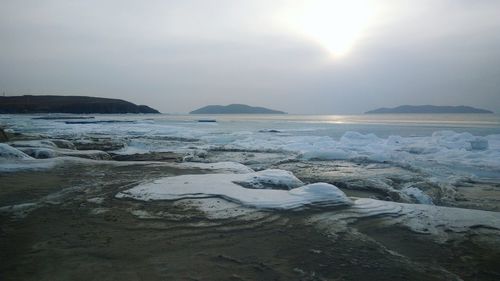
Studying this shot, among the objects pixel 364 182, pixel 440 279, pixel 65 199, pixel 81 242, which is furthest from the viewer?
pixel 364 182

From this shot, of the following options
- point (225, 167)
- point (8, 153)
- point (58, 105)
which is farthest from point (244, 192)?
point (58, 105)

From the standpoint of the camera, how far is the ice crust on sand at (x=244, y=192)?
7746 millimetres

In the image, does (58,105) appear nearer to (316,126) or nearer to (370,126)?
(316,126)

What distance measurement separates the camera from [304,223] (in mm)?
6637

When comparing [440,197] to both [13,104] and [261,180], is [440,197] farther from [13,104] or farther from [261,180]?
[13,104]

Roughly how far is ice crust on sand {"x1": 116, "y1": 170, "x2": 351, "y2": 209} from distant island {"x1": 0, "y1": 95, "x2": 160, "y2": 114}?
118 m

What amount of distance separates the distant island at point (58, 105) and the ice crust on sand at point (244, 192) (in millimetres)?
117626

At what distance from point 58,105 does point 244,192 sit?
126630 millimetres

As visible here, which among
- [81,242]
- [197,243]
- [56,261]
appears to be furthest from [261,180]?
[56,261]

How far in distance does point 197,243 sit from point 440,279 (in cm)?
333

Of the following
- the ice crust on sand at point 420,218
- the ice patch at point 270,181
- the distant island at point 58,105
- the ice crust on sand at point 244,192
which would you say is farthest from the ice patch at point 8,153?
the distant island at point 58,105

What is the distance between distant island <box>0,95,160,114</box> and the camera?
111025 millimetres

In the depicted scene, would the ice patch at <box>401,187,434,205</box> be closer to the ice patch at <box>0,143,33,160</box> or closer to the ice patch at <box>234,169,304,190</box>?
the ice patch at <box>234,169,304,190</box>

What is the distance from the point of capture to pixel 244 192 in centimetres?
841
